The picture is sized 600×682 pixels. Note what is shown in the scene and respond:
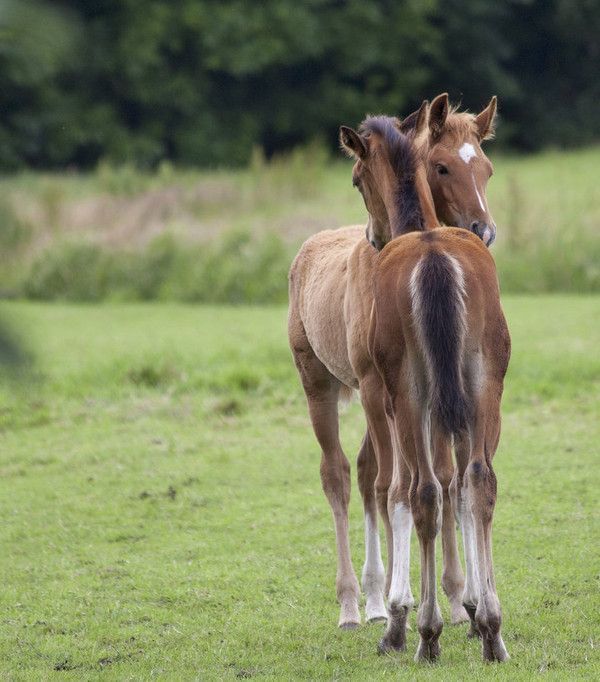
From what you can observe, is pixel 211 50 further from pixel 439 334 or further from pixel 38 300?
pixel 439 334

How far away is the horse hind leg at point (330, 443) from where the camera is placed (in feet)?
18.1

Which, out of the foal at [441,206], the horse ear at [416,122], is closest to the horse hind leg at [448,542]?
the foal at [441,206]

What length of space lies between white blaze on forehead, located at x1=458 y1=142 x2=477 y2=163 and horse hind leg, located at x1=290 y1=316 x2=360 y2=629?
4.51 ft

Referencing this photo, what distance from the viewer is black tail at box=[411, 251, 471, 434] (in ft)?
13.5

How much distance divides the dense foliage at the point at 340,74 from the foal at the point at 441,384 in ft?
81.7

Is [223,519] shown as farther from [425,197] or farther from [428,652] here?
[425,197]

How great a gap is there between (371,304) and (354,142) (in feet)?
2.41

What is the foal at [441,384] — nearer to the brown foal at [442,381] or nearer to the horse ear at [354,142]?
the brown foal at [442,381]

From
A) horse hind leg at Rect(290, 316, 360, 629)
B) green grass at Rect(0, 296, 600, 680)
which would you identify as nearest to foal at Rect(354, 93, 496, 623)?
horse hind leg at Rect(290, 316, 360, 629)

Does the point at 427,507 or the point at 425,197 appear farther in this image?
the point at 425,197

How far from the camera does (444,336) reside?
4.13 m

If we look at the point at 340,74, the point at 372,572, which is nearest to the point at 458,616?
the point at 372,572

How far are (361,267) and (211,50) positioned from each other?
1256 inches

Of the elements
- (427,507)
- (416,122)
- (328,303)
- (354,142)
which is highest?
(416,122)
